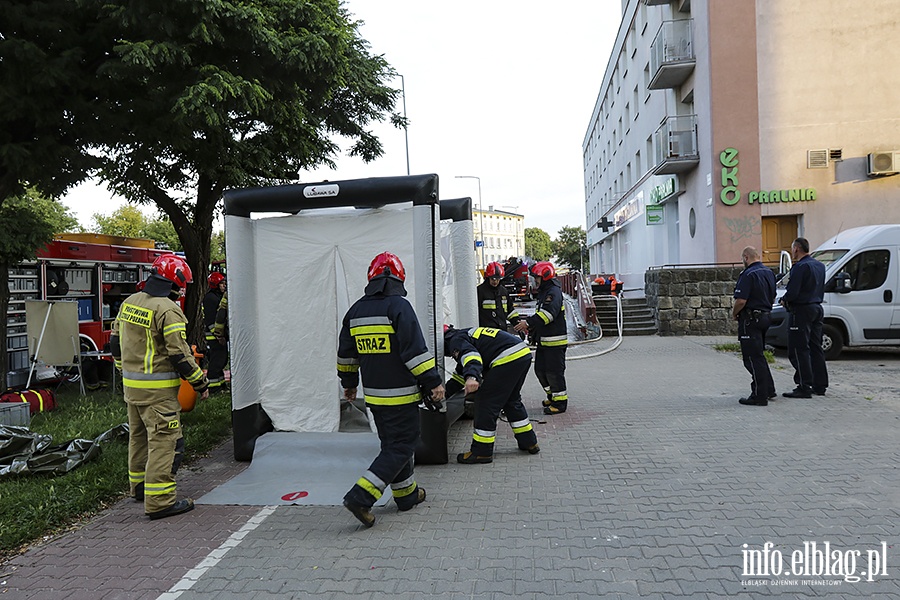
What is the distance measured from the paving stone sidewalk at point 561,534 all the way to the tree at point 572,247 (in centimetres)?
7685

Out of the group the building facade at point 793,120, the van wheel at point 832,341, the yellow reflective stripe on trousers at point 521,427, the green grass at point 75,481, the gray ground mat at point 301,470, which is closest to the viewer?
the green grass at point 75,481

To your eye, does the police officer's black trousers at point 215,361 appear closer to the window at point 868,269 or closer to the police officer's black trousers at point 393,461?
the police officer's black trousers at point 393,461

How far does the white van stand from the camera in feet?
39.4

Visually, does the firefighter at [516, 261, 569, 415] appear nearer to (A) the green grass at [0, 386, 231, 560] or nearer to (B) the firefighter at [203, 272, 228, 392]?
(A) the green grass at [0, 386, 231, 560]

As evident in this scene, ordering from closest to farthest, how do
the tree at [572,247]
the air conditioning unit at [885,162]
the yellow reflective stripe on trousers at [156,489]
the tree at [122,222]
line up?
the yellow reflective stripe on trousers at [156,489] → the air conditioning unit at [885,162] → the tree at [122,222] → the tree at [572,247]

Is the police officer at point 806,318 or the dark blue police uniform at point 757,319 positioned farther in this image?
the police officer at point 806,318

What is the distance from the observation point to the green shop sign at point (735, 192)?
18359 millimetres

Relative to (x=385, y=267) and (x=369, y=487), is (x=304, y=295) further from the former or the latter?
(x=369, y=487)

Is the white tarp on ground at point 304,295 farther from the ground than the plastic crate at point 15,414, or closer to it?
farther from the ground

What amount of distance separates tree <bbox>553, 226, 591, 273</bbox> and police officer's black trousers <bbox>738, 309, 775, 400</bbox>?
74061 mm

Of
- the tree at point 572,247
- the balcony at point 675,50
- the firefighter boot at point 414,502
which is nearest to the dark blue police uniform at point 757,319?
the firefighter boot at point 414,502

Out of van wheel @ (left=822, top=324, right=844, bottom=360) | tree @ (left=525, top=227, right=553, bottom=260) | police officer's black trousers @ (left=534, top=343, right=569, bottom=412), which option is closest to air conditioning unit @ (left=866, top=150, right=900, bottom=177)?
van wheel @ (left=822, top=324, right=844, bottom=360)

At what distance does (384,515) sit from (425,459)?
1377 millimetres

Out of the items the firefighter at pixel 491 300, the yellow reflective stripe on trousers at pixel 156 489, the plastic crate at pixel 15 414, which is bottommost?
the yellow reflective stripe on trousers at pixel 156 489
